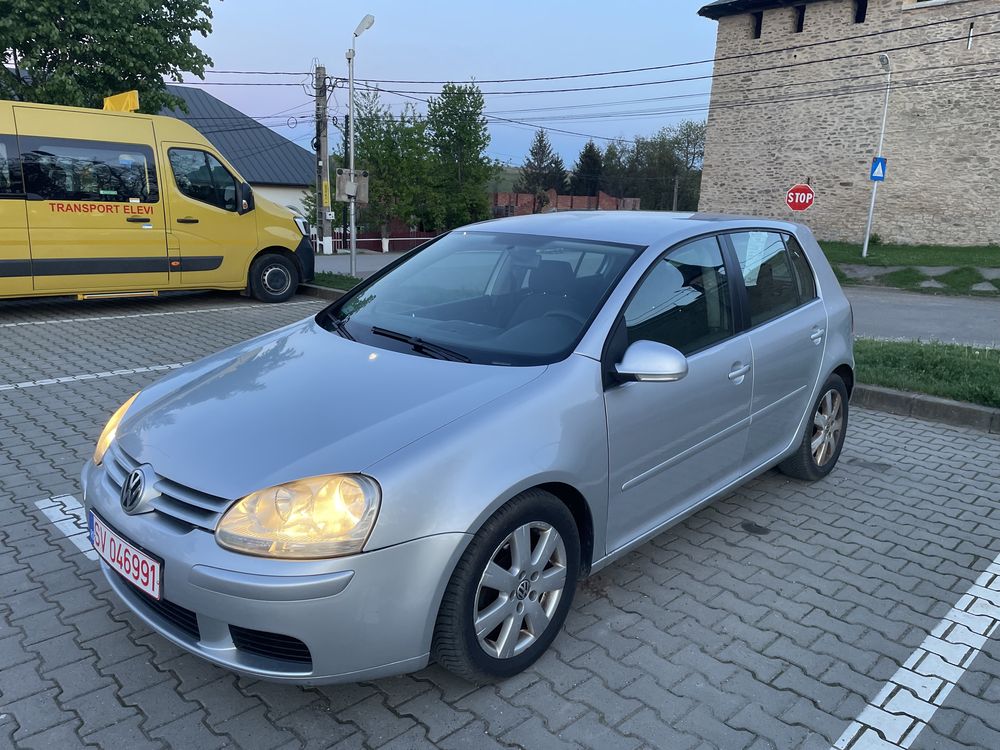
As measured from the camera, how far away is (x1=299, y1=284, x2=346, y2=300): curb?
11570mm

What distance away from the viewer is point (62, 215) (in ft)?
29.6

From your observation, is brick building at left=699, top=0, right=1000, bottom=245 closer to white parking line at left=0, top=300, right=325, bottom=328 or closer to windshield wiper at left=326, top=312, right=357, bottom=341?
white parking line at left=0, top=300, right=325, bottom=328

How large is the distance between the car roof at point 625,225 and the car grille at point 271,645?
6.98 ft

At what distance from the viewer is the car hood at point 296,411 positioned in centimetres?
227

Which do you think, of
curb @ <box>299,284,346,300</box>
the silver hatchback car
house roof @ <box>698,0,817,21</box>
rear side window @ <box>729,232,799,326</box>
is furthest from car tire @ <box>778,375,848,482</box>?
house roof @ <box>698,0,817,21</box>

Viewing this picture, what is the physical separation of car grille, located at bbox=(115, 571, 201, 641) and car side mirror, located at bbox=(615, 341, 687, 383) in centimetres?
167

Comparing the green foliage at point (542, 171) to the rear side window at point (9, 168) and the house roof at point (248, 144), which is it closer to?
the house roof at point (248, 144)

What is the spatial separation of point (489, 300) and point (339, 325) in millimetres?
729

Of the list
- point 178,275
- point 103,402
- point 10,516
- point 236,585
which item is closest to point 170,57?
point 178,275

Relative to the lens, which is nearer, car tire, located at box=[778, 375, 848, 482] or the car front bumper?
the car front bumper

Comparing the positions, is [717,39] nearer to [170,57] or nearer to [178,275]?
[170,57]

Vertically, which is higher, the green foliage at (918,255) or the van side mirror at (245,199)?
the van side mirror at (245,199)

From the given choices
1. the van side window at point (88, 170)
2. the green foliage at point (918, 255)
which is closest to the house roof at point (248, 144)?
the green foliage at point (918, 255)

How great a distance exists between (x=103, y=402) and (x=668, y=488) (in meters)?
4.56
